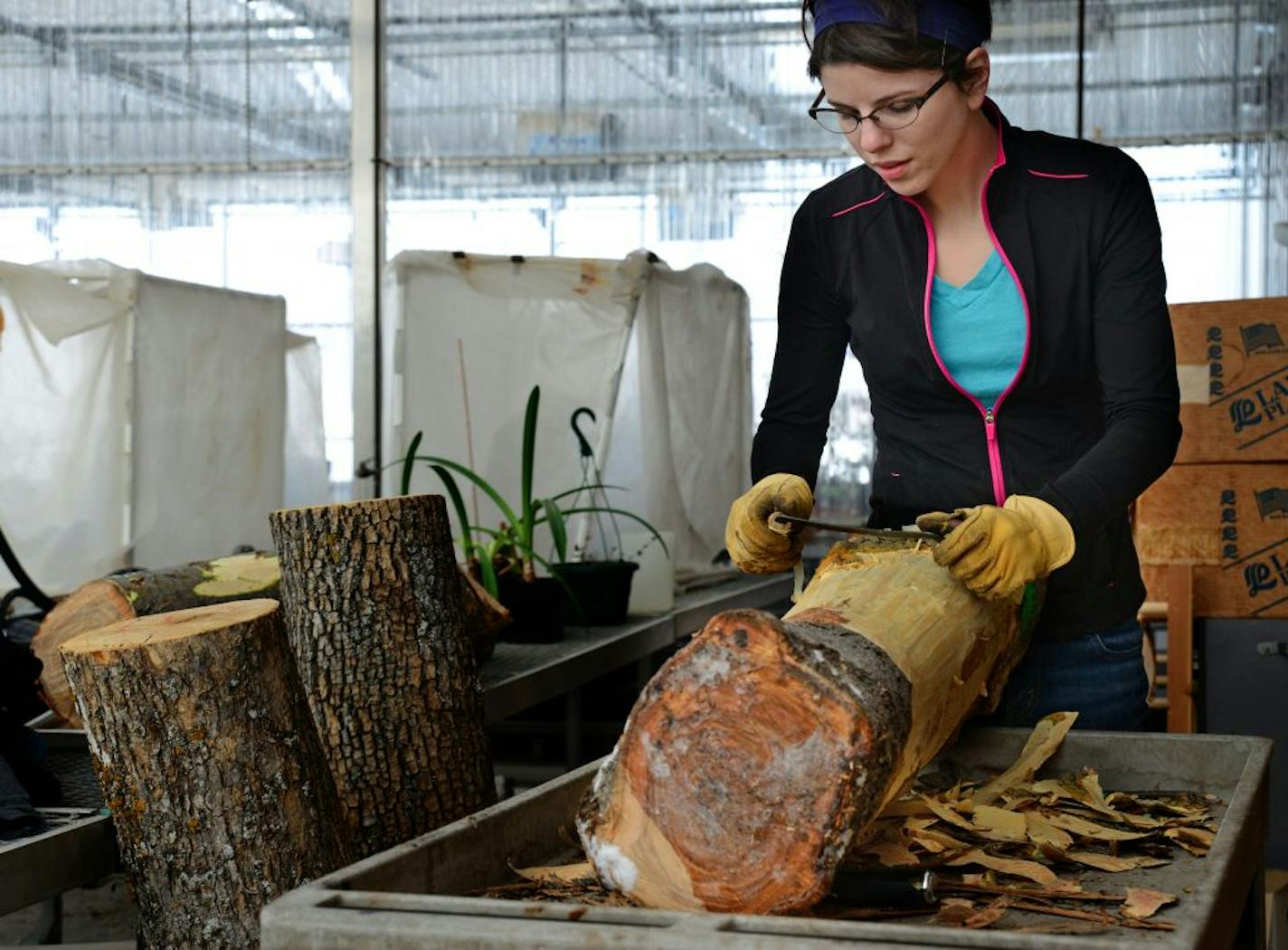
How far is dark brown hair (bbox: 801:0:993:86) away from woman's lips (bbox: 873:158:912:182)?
10cm

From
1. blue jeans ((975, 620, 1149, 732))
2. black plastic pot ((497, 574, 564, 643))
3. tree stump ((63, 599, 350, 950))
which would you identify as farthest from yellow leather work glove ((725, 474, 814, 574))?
black plastic pot ((497, 574, 564, 643))

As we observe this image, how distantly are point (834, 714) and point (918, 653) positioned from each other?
0.21 metres

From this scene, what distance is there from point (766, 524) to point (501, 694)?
146 cm

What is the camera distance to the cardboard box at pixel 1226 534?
352 cm

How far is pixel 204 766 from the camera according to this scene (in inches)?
73.2

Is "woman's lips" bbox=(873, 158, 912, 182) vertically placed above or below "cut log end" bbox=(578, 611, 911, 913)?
above

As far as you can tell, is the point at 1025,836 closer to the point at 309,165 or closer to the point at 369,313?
the point at 369,313

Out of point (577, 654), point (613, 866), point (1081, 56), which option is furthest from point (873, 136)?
point (1081, 56)

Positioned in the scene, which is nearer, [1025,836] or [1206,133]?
[1025,836]

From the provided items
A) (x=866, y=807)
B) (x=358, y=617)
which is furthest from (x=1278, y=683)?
(x=866, y=807)

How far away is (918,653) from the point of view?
Answer: 1.42 meters

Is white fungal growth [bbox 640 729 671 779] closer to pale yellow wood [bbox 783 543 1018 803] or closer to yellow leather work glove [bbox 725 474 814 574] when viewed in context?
pale yellow wood [bbox 783 543 1018 803]

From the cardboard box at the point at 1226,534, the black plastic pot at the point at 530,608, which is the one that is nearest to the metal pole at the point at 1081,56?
the cardboard box at the point at 1226,534

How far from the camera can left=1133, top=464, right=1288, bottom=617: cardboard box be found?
3.52 meters
